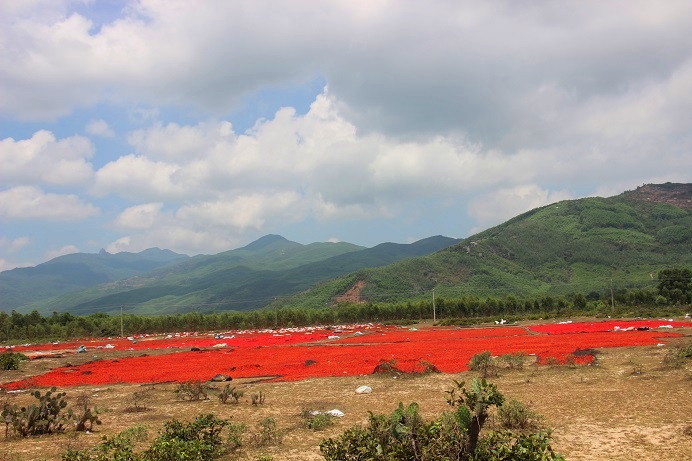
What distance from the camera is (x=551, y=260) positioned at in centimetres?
13325

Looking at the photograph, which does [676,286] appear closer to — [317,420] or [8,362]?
[317,420]

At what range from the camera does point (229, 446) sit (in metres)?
10.2

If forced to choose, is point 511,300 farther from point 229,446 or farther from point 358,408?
point 229,446

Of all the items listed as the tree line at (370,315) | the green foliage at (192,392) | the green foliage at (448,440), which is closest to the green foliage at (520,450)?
the green foliage at (448,440)

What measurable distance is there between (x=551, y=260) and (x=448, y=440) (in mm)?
138630

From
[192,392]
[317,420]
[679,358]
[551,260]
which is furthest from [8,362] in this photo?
[551,260]

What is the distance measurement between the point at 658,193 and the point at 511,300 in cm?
15352

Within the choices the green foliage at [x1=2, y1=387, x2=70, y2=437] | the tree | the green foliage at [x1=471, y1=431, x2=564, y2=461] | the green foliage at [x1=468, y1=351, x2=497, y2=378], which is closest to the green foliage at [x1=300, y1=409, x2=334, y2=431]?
Result: the green foliage at [x1=2, y1=387, x2=70, y2=437]

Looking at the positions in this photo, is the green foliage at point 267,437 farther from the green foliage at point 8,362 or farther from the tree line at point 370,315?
the tree line at point 370,315

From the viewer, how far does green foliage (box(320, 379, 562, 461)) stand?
5.93m

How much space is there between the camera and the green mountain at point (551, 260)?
4557 inches

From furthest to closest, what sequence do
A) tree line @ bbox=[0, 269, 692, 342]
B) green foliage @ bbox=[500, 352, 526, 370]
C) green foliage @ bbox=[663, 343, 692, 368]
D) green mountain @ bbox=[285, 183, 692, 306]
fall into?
green mountain @ bbox=[285, 183, 692, 306], tree line @ bbox=[0, 269, 692, 342], green foliage @ bbox=[500, 352, 526, 370], green foliage @ bbox=[663, 343, 692, 368]

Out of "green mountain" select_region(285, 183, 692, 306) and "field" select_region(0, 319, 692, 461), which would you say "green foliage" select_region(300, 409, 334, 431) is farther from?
"green mountain" select_region(285, 183, 692, 306)

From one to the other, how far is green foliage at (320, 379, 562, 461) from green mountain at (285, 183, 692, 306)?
103572 mm
